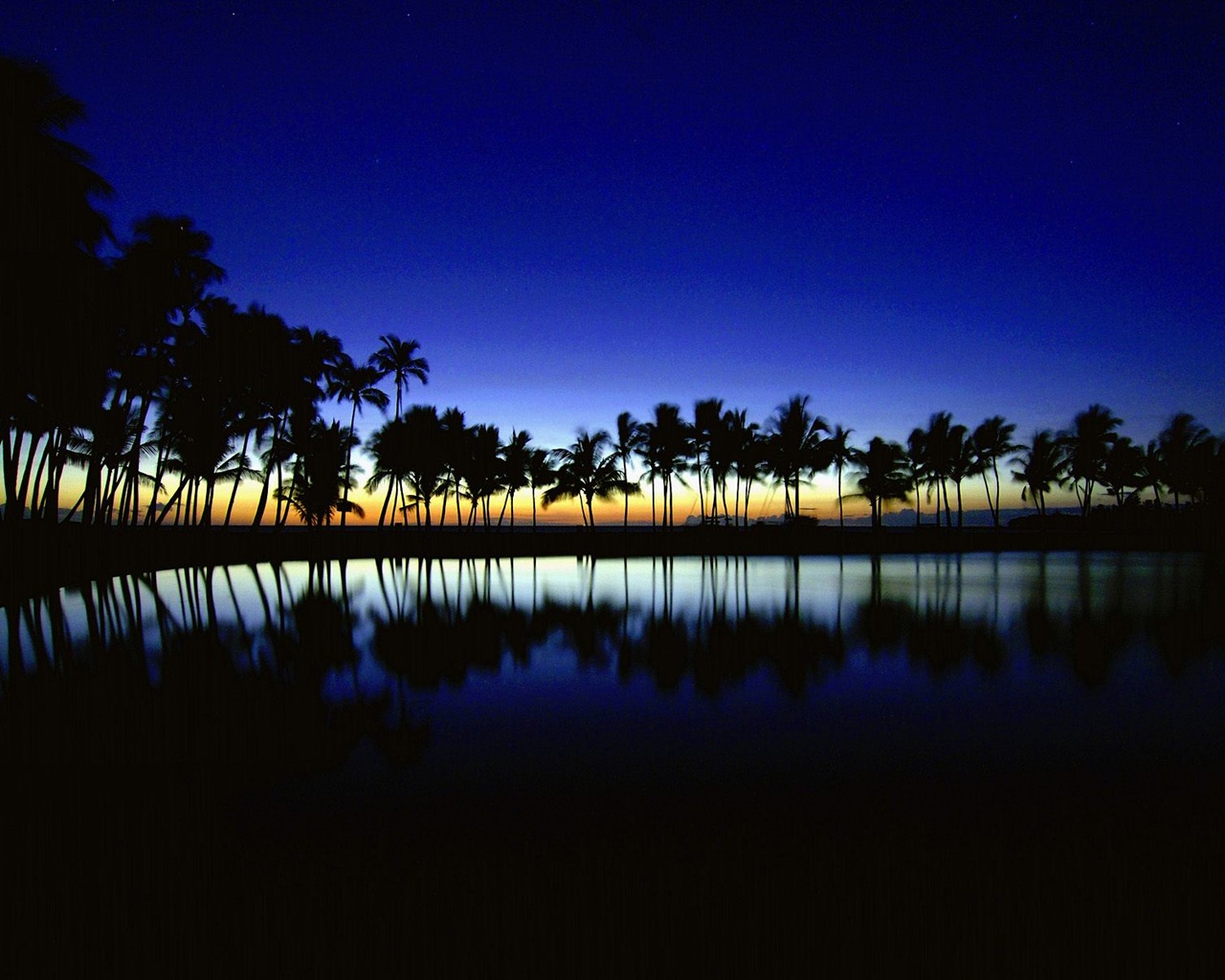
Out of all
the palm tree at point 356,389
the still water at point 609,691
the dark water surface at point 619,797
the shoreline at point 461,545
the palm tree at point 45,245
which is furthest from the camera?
the palm tree at point 356,389

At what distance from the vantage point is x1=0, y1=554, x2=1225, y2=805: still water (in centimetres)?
472

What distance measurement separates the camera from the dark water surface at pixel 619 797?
111 inches

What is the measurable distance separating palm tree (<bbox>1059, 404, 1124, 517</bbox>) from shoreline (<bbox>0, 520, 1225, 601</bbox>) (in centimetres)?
440

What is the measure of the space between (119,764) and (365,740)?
169 cm

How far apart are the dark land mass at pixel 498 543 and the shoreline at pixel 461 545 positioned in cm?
5

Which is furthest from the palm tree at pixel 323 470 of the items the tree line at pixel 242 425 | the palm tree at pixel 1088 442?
the palm tree at pixel 1088 442

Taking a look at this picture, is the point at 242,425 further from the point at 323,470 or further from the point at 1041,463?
the point at 1041,463

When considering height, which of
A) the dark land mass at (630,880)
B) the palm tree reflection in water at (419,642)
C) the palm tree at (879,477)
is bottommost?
the palm tree reflection in water at (419,642)

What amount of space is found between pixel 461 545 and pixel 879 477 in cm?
2865

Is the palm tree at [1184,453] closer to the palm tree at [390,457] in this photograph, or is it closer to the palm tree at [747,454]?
the palm tree at [747,454]

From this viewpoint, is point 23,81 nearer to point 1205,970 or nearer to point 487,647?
point 487,647

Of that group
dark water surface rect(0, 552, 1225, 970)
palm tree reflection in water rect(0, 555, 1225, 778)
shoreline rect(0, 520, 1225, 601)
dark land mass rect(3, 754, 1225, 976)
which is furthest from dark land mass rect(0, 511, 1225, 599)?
dark land mass rect(3, 754, 1225, 976)

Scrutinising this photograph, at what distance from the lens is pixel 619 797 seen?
13.5 feet

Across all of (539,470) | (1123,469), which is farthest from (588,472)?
(1123,469)
